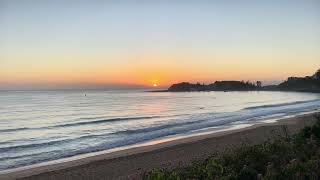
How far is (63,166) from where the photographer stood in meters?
16.0

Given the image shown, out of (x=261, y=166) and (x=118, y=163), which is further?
(x=118, y=163)

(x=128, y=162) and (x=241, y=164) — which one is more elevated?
(x=241, y=164)

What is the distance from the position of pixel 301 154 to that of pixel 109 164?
28.0 feet

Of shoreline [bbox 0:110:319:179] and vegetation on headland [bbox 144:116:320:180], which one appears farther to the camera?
shoreline [bbox 0:110:319:179]

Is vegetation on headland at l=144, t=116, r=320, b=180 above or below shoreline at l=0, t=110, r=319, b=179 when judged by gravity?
above

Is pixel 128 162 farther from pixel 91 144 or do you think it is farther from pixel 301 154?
pixel 301 154

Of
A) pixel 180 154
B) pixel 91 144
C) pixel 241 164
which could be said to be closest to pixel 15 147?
pixel 91 144

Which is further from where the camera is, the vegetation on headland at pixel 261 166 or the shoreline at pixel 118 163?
the shoreline at pixel 118 163

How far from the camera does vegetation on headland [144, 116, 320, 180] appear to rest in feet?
21.3

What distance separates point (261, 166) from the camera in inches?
314

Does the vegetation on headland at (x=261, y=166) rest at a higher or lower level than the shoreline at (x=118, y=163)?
higher

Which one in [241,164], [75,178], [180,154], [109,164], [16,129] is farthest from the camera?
[16,129]

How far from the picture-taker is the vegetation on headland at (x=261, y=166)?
649cm

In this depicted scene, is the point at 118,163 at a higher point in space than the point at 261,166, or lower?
lower
